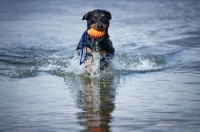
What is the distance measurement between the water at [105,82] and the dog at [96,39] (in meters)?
0.23

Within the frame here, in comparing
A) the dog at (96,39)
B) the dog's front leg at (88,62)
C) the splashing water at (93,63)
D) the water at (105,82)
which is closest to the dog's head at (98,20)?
the dog at (96,39)

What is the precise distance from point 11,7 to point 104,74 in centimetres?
1823

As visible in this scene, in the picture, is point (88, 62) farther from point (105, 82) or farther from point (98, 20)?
point (105, 82)

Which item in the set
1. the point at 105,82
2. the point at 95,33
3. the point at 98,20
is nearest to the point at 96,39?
the point at 95,33

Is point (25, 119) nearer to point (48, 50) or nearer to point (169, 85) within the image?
point (169, 85)

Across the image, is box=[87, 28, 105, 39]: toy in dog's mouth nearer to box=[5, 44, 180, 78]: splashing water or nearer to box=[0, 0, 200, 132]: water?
box=[5, 44, 180, 78]: splashing water

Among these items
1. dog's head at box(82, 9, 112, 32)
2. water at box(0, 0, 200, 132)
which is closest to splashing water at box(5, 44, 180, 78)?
water at box(0, 0, 200, 132)

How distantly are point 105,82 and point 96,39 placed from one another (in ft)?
3.45

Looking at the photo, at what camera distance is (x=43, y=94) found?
23.3 ft

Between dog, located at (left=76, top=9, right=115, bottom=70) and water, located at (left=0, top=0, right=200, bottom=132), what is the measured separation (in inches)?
8.9

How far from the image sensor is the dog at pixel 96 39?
8836 mm

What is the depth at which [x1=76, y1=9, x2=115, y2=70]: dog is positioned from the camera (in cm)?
884

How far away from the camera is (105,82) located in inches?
320

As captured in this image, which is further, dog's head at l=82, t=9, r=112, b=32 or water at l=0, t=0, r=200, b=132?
dog's head at l=82, t=9, r=112, b=32
